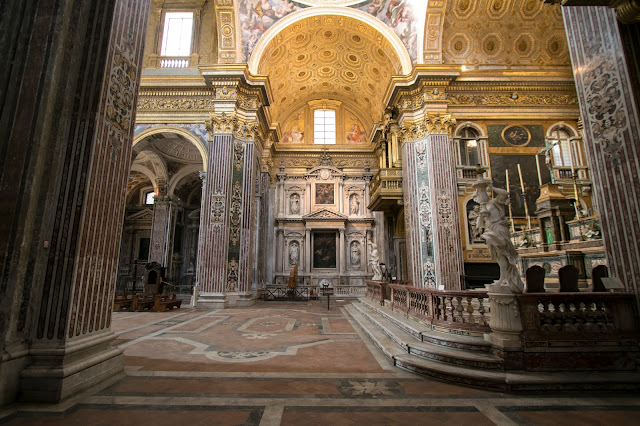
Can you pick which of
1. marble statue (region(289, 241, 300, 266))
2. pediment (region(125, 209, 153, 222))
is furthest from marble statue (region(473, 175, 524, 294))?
pediment (region(125, 209, 153, 222))

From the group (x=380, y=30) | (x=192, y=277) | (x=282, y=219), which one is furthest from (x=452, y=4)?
(x=192, y=277)

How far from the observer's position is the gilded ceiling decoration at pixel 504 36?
14641 mm

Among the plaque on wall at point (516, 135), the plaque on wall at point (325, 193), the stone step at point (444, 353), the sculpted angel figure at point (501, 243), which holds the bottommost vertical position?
the stone step at point (444, 353)

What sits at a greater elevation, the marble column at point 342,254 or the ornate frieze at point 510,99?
the ornate frieze at point 510,99

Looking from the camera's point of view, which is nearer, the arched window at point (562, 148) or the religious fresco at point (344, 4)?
the arched window at point (562, 148)

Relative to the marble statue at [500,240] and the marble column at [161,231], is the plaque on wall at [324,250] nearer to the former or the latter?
the marble column at [161,231]

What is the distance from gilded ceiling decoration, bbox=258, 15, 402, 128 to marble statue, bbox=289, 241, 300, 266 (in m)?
8.89

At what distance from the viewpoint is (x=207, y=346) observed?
5656 millimetres

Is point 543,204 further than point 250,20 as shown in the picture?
No

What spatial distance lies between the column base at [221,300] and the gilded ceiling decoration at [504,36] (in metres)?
14.8

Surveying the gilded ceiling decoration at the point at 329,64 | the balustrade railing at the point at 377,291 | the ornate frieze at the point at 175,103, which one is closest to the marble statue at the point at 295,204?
the gilded ceiling decoration at the point at 329,64

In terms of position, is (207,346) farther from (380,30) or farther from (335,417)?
(380,30)

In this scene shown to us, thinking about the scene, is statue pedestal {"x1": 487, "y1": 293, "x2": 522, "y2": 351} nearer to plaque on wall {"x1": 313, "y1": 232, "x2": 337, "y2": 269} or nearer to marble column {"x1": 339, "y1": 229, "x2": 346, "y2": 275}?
marble column {"x1": 339, "y1": 229, "x2": 346, "y2": 275}

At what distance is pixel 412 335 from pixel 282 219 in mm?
15966
